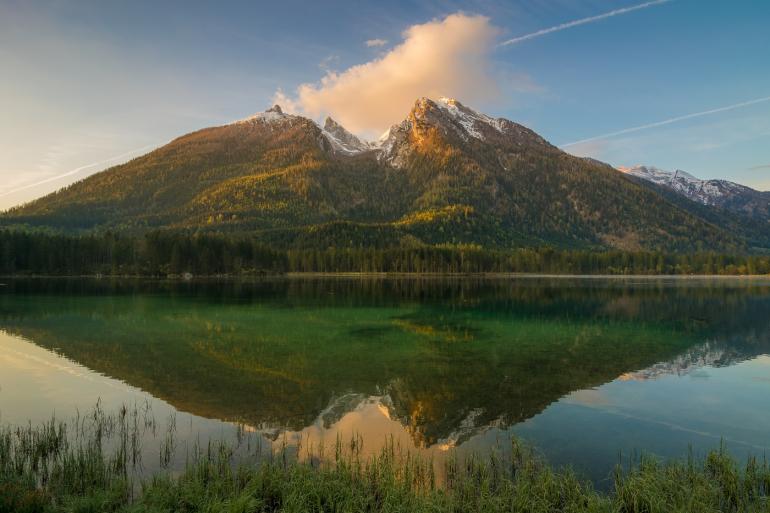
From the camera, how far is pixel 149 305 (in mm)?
77188

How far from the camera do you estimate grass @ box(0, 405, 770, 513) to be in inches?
517

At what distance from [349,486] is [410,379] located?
18.6 meters

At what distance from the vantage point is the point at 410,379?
32.8 m

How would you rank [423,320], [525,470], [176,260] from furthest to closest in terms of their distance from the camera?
[176,260], [423,320], [525,470]

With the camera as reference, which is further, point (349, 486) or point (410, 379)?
point (410, 379)

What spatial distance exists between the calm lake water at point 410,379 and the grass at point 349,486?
7.01 ft

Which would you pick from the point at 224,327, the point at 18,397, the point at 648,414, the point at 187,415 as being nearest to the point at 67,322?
the point at 224,327

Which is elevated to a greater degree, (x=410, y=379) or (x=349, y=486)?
(x=349, y=486)

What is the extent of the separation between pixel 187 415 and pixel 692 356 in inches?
1643

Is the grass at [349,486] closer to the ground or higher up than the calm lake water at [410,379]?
higher up

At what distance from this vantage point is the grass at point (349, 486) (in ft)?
43.1

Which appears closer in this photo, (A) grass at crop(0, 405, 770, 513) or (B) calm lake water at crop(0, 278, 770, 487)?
(A) grass at crop(0, 405, 770, 513)

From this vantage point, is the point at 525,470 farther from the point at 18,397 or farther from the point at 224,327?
the point at 224,327

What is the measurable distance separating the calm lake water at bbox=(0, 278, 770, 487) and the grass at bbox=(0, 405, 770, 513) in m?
2.14
